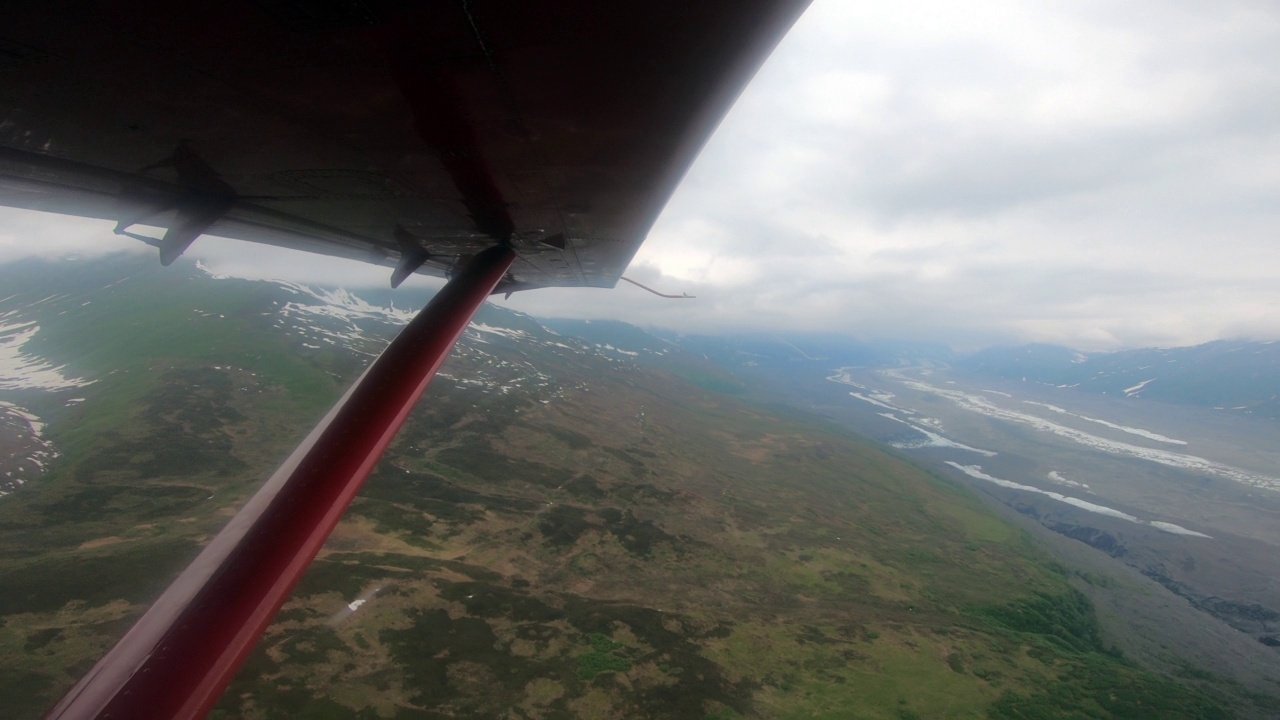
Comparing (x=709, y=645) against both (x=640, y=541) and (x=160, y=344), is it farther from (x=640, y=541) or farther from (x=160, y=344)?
(x=160, y=344)

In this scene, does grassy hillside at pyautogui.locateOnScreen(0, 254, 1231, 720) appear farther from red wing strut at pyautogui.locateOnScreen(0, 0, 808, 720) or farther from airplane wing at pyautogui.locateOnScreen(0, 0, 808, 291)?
airplane wing at pyautogui.locateOnScreen(0, 0, 808, 291)

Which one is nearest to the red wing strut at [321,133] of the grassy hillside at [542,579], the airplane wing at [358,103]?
the airplane wing at [358,103]

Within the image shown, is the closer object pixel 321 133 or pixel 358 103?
pixel 358 103

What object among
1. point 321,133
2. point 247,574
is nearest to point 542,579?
point 247,574

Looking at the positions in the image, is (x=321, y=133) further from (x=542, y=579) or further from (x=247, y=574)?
(x=542, y=579)

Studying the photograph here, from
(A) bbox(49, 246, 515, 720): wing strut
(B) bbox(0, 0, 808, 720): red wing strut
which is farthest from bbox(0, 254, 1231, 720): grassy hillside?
(B) bbox(0, 0, 808, 720): red wing strut

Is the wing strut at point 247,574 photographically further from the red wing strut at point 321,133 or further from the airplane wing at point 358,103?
the airplane wing at point 358,103
